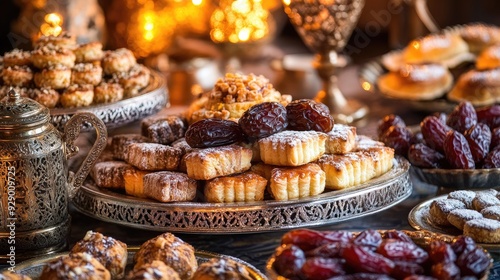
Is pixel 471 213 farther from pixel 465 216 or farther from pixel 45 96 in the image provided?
pixel 45 96

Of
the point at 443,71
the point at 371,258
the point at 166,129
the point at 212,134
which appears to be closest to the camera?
the point at 371,258

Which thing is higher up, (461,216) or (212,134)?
(212,134)

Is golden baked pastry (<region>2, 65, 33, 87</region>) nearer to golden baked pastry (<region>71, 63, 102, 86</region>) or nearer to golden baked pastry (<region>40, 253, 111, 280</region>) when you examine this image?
golden baked pastry (<region>71, 63, 102, 86</region>)

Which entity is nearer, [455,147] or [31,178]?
[31,178]

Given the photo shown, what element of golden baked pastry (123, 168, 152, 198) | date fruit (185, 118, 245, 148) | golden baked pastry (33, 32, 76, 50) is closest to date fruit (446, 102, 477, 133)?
date fruit (185, 118, 245, 148)

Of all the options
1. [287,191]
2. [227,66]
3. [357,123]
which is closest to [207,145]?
[287,191]

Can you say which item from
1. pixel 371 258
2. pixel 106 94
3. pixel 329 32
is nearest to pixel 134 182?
pixel 106 94
